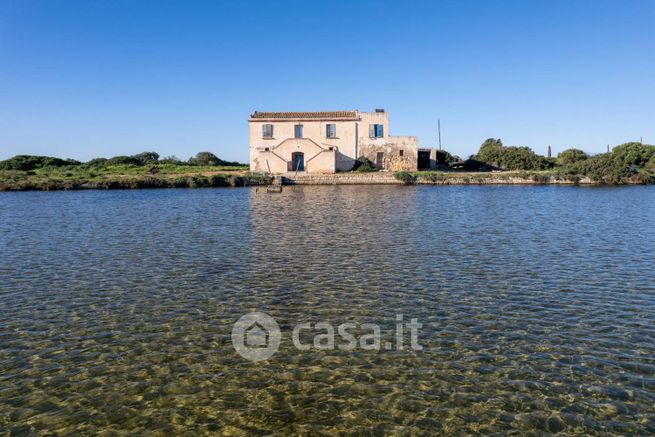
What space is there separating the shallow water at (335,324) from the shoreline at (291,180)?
41.5 meters

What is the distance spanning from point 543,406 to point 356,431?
10.8ft

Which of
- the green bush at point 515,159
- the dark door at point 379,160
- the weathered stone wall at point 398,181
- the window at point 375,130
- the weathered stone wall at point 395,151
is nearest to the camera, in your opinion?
the weathered stone wall at point 398,181

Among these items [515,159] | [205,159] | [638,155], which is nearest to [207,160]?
[205,159]

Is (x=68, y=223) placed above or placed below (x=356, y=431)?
above

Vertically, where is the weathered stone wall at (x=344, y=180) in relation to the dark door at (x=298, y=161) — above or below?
below

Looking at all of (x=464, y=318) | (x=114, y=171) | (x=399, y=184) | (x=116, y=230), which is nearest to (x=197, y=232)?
(x=116, y=230)

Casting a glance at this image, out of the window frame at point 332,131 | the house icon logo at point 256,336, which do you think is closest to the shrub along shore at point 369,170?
the window frame at point 332,131

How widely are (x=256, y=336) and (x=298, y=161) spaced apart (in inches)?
2385

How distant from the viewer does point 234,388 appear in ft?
28.1

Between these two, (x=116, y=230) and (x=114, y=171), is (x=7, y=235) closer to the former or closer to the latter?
(x=116, y=230)

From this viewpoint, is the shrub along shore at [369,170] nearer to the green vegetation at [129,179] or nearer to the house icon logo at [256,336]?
the green vegetation at [129,179]

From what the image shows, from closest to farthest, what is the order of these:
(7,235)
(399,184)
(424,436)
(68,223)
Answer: (424,436) → (7,235) → (68,223) → (399,184)

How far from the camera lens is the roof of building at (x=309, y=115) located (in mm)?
71250
